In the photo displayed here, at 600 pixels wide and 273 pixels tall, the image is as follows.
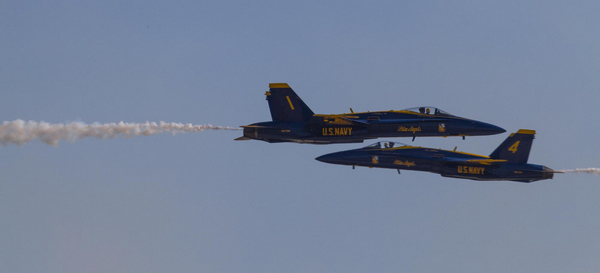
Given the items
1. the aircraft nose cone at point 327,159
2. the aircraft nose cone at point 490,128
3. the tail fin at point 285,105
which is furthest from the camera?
the aircraft nose cone at point 490,128

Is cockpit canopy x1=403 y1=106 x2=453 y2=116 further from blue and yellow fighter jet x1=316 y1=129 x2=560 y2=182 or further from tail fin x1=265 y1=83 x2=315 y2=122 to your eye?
tail fin x1=265 y1=83 x2=315 y2=122

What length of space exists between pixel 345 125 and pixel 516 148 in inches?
444

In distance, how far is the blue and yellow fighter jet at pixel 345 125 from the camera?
177 feet

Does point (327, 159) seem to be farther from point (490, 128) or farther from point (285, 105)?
point (490, 128)

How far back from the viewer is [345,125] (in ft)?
179

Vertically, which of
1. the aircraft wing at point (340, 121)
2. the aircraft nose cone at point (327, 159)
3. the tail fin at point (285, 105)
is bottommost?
the aircraft nose cone at point (327, 159)

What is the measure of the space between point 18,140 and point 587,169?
32551 mm

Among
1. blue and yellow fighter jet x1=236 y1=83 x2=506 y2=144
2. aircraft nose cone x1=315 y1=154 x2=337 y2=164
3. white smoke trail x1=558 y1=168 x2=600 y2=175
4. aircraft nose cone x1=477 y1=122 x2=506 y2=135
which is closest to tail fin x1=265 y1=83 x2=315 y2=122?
blue and yellow fighter jet x1=236 y1=83 x2=506 y2=144

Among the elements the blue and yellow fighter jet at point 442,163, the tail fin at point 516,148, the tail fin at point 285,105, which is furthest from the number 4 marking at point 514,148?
the tail fin at point 285,105

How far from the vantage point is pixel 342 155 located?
187 ft

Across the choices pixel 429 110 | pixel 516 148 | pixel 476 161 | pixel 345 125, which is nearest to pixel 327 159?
pixel 345 125

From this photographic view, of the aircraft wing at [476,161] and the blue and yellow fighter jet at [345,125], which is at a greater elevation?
the blue and yellow fighter jet at [345,125]

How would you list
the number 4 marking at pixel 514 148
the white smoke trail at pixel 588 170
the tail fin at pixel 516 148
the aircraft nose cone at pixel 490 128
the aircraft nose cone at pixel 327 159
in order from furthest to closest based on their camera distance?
the number 4 marking at pixel 514 148 → the tail fin at pixel 516 148 → the white smoke trail at pixel 588 170 → the aircraft nose cone at pixel 490 128 → the aircraft nose cone at pixel 327 159

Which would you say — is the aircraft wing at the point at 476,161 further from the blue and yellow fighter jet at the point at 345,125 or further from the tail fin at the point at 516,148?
the blue and yellow fighter jet at the point at 345,125
